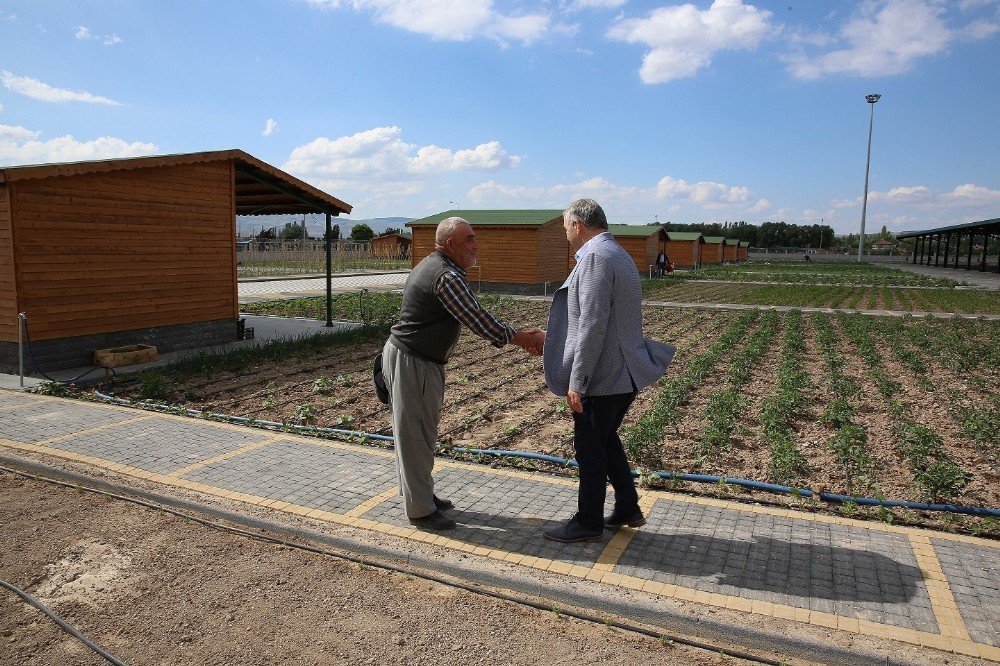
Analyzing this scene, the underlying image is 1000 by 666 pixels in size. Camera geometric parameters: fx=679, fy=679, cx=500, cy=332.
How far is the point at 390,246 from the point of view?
60.4 meters

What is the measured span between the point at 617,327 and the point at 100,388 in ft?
24.3

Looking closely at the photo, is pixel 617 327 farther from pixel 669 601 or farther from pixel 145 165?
pixel 145 165

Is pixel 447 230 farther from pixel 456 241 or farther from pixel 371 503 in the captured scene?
pixel 371 503

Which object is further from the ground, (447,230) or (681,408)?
(447,230)

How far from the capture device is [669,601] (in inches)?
136

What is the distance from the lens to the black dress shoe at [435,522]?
4289 mm

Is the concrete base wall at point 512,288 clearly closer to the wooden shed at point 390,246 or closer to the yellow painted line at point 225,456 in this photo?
the yellow painted line at point 225,456

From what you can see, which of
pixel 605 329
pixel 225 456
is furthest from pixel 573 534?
pixel 225 456

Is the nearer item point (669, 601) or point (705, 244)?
point (669, 601)

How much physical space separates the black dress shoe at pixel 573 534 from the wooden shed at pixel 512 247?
22191mm

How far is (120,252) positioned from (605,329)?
9252mm

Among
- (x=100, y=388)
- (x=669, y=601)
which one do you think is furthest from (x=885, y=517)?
(x=100, y=388)

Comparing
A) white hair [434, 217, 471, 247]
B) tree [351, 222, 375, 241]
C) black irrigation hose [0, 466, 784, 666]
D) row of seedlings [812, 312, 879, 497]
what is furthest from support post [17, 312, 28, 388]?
tree [351, 222, 375, 241]

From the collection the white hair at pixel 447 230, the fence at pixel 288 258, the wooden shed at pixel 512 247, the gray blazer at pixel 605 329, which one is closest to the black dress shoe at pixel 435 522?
the gray blazer at pixel 605 329
